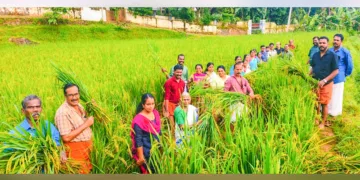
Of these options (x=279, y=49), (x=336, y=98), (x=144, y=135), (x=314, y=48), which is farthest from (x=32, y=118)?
(x=336, y=98)

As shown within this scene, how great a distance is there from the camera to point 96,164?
3580mm

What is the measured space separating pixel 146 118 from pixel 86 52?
0.88m

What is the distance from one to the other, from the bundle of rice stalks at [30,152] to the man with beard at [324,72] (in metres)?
2.29

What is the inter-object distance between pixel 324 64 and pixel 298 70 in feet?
0.75

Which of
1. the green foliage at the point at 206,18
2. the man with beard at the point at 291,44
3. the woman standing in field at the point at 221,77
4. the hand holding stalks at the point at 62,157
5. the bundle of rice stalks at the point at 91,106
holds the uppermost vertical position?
the green foliage at the point at 206,18

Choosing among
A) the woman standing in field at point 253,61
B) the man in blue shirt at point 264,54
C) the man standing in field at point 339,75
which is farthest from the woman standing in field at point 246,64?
the man standing in field at point 339,75

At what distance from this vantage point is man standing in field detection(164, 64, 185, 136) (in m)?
3.61

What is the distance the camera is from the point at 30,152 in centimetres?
339

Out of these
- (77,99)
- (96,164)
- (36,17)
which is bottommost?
(96,164)

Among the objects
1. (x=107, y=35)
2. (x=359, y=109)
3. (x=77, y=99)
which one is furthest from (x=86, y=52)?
(x=359, y=109)

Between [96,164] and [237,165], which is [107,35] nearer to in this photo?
[96,164]

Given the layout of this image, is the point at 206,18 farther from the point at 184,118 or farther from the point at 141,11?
the point at 184,118

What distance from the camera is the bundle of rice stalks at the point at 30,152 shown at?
133 inches

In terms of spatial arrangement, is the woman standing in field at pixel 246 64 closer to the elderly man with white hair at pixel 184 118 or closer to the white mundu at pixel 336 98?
the elderly man with white hair at pixel 184 118
